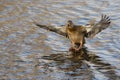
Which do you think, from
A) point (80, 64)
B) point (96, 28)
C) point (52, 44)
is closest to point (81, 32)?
point (96, 28)

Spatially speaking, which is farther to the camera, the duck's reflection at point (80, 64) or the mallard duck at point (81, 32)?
the mallard duck at point (81, 32)

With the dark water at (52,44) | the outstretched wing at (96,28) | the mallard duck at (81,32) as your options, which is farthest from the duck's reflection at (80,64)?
the outstretched wing at (96,28)

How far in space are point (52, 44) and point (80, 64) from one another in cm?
114

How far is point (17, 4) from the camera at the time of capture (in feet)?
44.7

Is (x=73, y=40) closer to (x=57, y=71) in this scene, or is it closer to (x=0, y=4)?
(x=57, y=71)

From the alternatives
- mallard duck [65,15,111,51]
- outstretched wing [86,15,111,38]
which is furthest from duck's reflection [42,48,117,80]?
outstretched wing [86,15,111,38]

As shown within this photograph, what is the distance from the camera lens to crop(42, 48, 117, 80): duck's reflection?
920 cm

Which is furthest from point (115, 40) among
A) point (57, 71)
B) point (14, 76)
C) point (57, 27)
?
point (14, 76)

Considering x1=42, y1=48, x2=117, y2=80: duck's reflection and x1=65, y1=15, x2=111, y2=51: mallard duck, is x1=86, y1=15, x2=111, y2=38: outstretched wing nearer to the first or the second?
x1=65, y1=15, x2=111, y2=51: mallard duck

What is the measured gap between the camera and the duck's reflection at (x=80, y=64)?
30.2 ft

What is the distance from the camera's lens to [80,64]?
32.0ft

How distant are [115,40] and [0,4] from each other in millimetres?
4018

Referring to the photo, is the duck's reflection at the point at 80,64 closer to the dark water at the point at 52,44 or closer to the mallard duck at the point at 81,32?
the dark water at the point at 52,44

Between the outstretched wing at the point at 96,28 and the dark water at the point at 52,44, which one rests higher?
the outstretched wing at the point at 96,28
